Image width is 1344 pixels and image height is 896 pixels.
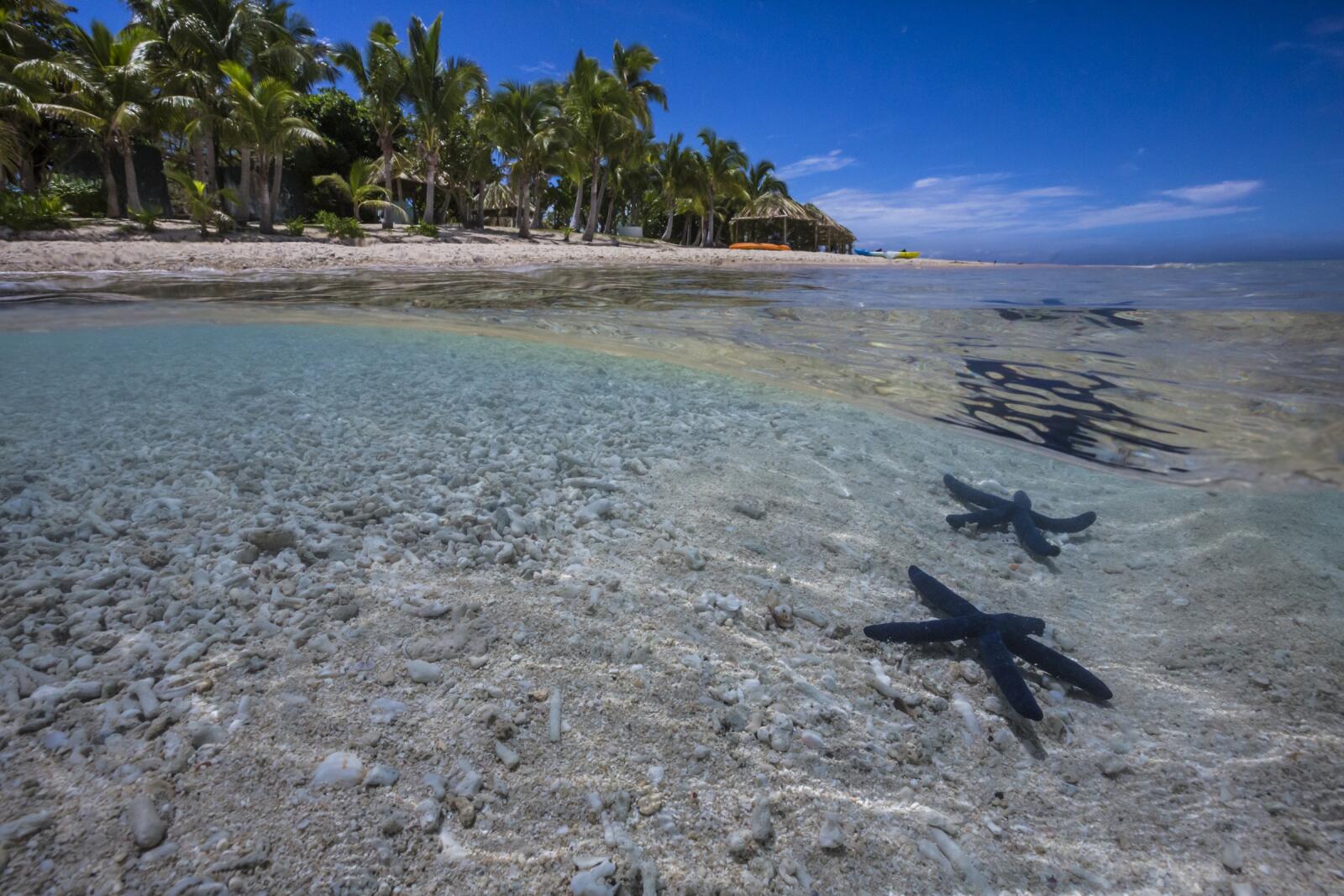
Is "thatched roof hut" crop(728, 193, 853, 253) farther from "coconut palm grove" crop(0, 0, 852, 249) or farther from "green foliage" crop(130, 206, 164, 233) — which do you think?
"green foliage" crop(130, 206, 164, 233)

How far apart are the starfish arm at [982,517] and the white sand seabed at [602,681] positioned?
0.12m

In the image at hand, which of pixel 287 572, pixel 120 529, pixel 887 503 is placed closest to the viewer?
pixel 287 572

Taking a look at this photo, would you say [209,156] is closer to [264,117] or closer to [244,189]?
[244,189]

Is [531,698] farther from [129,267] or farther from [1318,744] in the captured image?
[129,267]

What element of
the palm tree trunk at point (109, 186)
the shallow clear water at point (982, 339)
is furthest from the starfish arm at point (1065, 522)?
the palm tree trunk at point (109, 186)

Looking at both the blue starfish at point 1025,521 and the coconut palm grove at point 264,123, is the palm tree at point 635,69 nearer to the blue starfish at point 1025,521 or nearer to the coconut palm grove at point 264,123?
the coconut palm grove at point 264,123

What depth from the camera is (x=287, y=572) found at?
216cm

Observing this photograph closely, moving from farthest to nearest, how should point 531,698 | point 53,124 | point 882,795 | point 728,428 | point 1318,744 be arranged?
point 53,124 → point 728,428 → point 1318,744 → point 531,698 → point 882,795

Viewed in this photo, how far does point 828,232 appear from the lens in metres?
53.2

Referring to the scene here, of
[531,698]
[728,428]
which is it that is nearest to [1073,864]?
[531,698]

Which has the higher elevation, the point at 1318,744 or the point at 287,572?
the point at 287,572

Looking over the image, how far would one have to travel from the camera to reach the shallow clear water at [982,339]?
4.73 metres

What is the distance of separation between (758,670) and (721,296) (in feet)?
35.4

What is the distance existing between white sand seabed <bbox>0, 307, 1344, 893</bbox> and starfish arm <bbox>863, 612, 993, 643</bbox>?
0.09m
